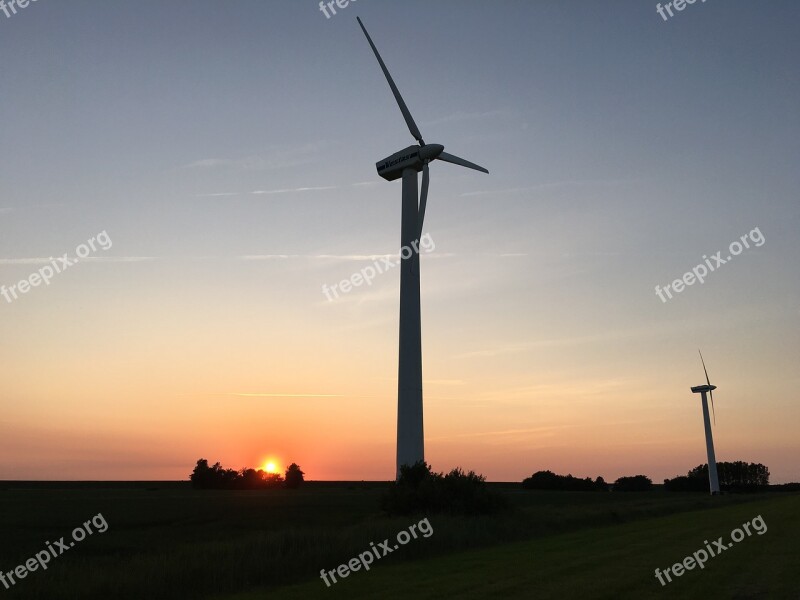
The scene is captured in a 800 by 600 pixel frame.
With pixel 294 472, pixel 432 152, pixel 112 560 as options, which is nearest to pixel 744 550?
pixel 112 560

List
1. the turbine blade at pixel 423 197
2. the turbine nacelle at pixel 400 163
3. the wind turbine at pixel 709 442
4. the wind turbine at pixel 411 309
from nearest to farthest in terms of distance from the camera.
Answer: the wind turbine at pixel 411 309, the turbine blade at pixel 423 197, the turbine nacelle at pixel 400 163, the wind turbine at pixel 709 442

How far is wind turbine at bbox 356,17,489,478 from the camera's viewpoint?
49344mm

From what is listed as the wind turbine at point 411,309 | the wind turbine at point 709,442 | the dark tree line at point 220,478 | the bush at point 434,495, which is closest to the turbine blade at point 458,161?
the wind turbine at point 411,309

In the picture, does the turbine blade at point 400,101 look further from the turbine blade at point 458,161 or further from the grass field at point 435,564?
the grass field at point 435,564

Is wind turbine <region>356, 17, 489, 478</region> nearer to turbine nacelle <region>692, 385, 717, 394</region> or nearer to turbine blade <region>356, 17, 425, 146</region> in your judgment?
turbine blade <region>356, 17, 425, 146</region>

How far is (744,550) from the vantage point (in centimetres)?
2956

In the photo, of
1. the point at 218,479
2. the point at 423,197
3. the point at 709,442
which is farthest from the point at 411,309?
the point at 218,479

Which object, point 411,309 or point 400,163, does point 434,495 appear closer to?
point 411,309

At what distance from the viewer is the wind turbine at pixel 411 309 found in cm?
4934

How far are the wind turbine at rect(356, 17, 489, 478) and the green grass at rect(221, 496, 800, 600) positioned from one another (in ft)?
49.2

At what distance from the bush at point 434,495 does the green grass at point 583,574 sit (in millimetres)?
14472

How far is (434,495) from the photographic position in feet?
164

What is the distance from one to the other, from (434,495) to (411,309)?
42.8 ft

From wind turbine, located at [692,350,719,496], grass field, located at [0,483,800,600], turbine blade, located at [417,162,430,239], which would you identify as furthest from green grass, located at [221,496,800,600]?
wind turbine, located at [692,350,719,496]
